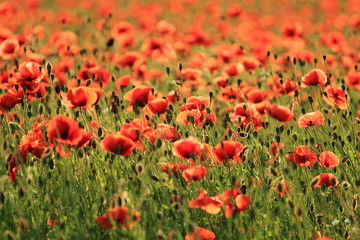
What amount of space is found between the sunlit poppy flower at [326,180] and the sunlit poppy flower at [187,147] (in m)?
0.52

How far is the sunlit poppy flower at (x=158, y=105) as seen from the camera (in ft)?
9.24

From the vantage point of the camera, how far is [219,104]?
176 inches

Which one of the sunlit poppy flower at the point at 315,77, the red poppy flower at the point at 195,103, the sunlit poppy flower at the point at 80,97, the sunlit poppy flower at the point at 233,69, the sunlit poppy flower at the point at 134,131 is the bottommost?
the sunlit poppy flower at the point at 233,69

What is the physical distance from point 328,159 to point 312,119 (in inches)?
9.7

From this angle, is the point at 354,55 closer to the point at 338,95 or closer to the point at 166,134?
the point at 338,95

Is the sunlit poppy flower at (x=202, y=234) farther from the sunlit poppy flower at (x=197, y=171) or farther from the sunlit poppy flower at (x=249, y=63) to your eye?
the sunlit poppy flower at (x=249, y=63)

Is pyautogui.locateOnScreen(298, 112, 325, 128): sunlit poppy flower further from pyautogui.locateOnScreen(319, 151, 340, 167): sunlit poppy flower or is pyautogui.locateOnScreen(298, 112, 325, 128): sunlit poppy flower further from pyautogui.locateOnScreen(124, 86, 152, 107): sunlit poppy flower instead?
pyautogui.locateOnScreen(124, 86, 152, 107): sunlit poppy flower

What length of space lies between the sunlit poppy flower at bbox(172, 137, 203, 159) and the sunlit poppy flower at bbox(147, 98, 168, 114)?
19.5 inches

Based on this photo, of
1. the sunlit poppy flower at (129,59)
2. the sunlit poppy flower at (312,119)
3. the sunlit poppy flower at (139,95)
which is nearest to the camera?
the sunlit poppy flower at (312,119)

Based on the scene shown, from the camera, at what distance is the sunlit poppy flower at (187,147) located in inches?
91.7

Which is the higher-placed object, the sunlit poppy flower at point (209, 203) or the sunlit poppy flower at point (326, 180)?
the sunlit poppy flower at point (209, 203)

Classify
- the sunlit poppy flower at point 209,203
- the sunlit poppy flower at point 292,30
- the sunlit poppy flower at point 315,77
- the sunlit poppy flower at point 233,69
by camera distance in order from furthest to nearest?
the sunlit poppy flower at point 292,30 → the sunlit poppy flower at point 233,69 → the sunlit poppy flower at point 315,77 → the sunlit poppy flower at point 209,203

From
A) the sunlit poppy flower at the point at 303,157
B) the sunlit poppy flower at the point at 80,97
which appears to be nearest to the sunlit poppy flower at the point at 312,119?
the sunlit poppy flower at the point at 303,157

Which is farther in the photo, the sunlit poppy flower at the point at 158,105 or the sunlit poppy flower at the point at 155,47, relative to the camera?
the sunlit poppy flower at the point at 155,47
